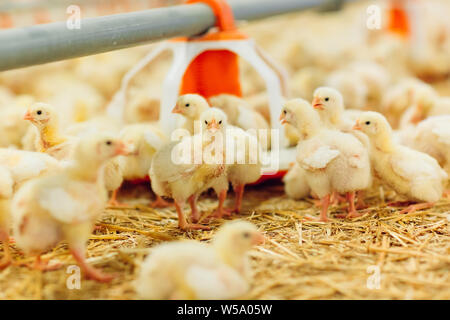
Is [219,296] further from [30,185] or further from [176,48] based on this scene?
[176,48]

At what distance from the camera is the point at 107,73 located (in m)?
5.64

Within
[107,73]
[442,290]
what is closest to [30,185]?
[442,290]

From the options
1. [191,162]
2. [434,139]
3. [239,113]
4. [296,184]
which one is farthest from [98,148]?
[434,139]

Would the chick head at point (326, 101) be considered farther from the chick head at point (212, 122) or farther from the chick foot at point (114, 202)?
the chick foot at point (114, 202)

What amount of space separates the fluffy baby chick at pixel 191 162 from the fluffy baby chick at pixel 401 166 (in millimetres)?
750

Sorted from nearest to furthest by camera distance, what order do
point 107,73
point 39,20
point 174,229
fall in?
point 174,229, point 107,73, point 39,20

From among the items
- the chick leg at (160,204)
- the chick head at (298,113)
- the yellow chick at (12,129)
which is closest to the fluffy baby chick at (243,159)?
the chick head at (298,113)

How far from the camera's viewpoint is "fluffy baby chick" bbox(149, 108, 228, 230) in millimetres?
2438

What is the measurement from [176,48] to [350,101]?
5.48 ft

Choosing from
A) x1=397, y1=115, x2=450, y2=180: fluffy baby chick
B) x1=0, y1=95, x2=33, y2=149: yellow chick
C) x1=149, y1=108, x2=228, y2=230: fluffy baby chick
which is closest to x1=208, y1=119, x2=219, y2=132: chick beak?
x1=149, y1=108, x2=228, y2=230: fluffy baby chick

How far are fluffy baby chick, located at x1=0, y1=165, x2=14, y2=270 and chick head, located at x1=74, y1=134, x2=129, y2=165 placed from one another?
0.36m

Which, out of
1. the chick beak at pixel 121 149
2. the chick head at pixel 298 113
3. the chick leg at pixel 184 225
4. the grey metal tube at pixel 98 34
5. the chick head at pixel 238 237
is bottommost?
the chick leg at pixel 184 225

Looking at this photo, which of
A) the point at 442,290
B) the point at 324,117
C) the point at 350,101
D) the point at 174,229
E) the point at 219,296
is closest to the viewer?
the point at 219,296

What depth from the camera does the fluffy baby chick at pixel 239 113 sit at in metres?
3.16
